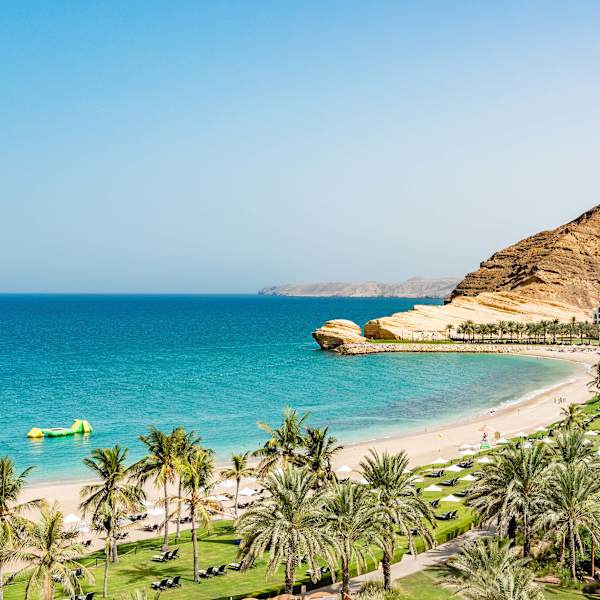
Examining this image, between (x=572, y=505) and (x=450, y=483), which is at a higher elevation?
(x=572, y=505)

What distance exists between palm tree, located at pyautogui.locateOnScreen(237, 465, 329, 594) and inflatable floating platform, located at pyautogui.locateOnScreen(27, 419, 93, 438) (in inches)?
1821

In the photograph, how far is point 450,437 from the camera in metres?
65.4

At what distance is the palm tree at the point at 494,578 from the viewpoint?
21689 mm

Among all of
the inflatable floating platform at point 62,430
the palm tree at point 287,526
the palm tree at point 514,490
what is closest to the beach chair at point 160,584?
the palm tree at point 287,526

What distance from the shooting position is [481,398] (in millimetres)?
88938

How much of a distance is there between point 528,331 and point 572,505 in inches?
5194

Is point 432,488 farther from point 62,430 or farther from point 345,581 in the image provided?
point 62,430

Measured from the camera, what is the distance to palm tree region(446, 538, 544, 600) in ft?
71.2

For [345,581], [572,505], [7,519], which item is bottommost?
[345,581]

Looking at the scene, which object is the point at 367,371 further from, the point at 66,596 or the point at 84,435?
the point at 66,596

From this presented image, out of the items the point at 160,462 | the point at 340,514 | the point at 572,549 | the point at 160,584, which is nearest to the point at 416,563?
the point at 340,514

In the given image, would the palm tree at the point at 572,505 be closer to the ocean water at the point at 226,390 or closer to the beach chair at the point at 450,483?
the beach chair at the point at 450,483

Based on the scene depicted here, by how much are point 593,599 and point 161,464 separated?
23098 millimetres

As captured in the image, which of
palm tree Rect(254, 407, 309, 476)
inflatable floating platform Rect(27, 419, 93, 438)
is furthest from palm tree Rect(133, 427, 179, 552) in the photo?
inflatable floating platform Rect(27, 419, 93, 438)
